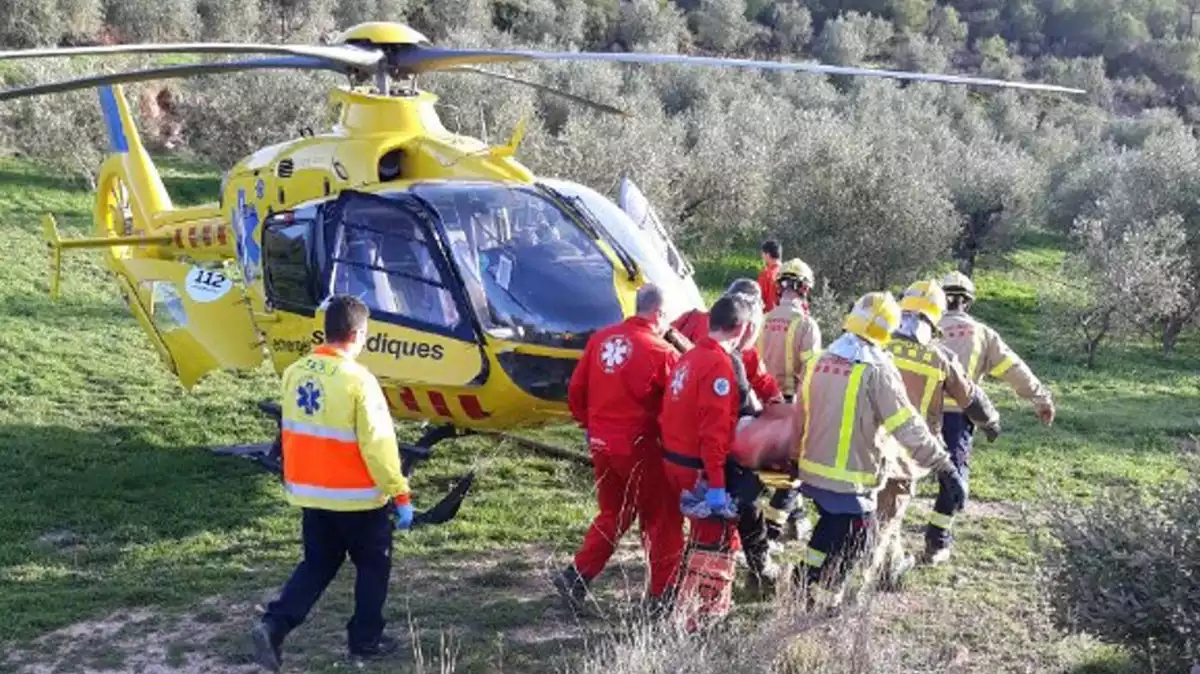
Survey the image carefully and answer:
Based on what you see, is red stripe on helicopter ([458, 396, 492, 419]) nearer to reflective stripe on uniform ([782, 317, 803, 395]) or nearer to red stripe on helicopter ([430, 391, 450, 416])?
red stripe on helicopter ([430, 391, 450, 416])

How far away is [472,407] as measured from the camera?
7090 mm

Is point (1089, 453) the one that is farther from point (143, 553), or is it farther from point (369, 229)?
point (143, 553)

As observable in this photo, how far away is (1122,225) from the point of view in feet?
66.6

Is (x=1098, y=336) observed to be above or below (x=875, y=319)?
below

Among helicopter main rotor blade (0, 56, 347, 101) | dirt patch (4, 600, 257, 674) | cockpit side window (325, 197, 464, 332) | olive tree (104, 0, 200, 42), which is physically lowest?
dirt patch (4, 600, 257, 674)

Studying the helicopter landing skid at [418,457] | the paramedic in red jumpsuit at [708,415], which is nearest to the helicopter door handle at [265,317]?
A: the helicopter landing skid at [418,457]

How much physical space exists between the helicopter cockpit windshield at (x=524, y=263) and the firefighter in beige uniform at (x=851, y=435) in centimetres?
167

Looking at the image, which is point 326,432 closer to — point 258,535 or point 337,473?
point 337,473

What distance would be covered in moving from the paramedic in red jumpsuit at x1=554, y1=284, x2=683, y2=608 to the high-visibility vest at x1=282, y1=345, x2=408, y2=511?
1.24 metres

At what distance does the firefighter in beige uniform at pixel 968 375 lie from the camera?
716 centimetres

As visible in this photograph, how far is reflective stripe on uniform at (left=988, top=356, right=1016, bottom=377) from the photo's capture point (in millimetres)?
7246

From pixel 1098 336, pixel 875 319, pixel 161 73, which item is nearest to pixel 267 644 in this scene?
pixel 875 319

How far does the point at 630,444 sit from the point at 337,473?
1.52m

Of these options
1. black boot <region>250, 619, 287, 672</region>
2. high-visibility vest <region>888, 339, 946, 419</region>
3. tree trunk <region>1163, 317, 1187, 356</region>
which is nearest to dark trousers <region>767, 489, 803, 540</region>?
high-visibility vest <region>888, 339, 946, 419</region>
